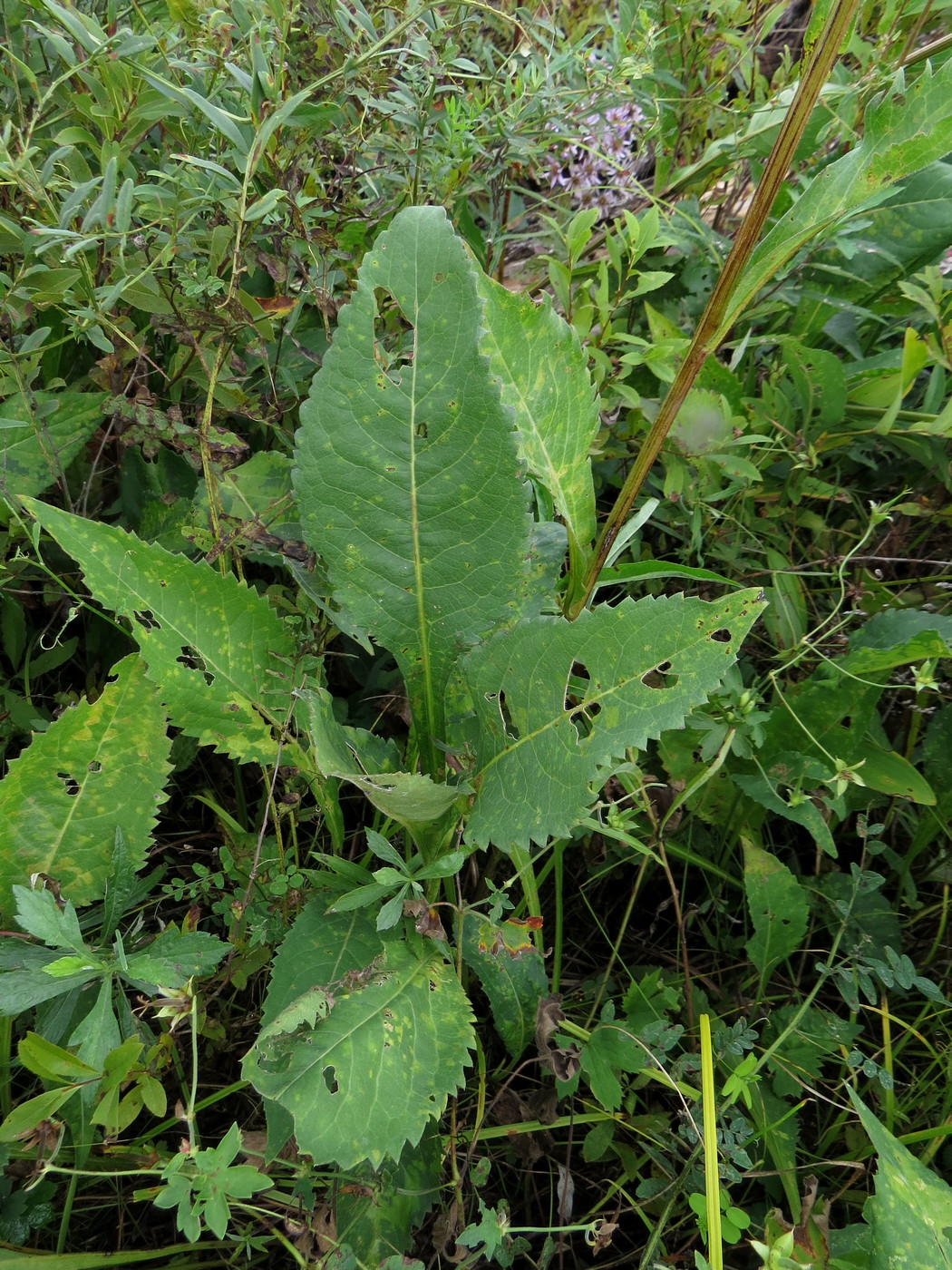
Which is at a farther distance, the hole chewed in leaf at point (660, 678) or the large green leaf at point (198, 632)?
the large green leaf at point (198, 632)

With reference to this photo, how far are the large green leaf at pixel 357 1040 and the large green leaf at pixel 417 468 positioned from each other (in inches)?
17.6

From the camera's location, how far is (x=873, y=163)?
3.91ft

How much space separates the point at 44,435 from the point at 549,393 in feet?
3.19

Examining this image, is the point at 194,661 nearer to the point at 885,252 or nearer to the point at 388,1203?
the point at 388,1203

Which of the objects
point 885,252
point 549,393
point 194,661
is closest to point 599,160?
point 885,252

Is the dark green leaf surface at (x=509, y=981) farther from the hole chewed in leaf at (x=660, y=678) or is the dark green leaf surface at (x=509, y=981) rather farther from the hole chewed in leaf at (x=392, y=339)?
the hole chewed in leaf at (x=392, y=339)

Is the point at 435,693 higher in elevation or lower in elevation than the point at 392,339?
lower

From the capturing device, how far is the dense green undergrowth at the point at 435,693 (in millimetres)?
1312

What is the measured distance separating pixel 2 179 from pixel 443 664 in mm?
1117

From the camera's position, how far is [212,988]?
1585 mm

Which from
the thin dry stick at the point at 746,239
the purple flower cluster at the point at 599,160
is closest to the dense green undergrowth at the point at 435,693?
the thin dry stick at the point at 746,239

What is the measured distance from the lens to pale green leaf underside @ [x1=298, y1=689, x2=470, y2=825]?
1.25 meters

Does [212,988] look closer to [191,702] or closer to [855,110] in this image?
[191,702]

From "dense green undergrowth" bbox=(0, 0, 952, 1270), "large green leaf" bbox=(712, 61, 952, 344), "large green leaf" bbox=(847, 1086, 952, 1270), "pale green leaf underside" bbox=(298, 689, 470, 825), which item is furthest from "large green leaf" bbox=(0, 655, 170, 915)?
"large green leaf" bbox=(847, 1086, 952, 1270)
